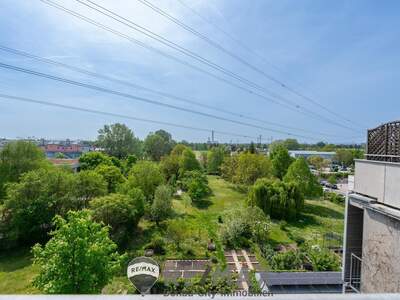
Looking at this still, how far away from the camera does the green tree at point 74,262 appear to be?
19.6 ft

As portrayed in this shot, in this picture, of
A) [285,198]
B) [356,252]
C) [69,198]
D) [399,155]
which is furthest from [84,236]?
[285,198]

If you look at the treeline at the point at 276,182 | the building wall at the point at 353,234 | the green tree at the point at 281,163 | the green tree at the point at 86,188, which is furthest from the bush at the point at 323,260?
the green tree at the point at 281,163

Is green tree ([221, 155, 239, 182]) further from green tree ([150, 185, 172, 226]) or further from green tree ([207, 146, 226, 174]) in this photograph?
green tree ([150, 185, 172, 226])

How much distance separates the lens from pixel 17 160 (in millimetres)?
16219

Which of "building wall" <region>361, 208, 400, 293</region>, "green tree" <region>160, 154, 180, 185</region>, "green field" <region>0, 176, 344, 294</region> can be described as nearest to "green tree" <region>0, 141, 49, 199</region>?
"green field" <region>0, 176, 344, 294</region>

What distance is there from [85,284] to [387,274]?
239 inches

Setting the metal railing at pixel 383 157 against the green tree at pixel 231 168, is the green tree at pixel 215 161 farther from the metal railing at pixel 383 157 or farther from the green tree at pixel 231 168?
the metal railing at pixel 383 157

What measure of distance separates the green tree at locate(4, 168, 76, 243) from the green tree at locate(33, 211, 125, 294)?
718 centimetres

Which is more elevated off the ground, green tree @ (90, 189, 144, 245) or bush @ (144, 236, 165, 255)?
green tree @ (90, 189, 144, 245)

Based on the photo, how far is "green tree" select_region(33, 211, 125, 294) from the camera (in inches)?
235

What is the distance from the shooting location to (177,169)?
29.0 m

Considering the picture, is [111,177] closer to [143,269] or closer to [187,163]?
[187,163]

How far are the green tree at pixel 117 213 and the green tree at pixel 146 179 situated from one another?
10.7 ft

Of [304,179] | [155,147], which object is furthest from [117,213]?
[155,147]
